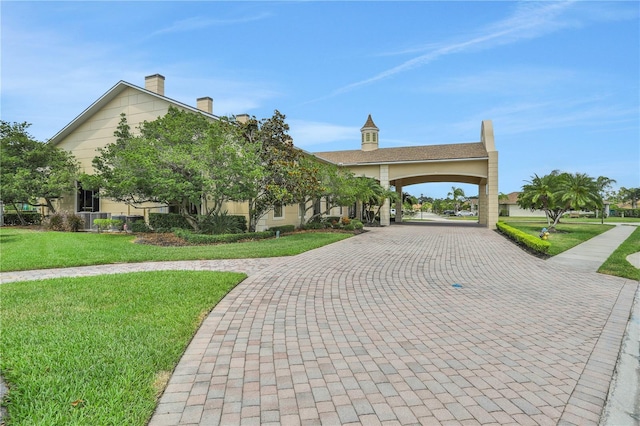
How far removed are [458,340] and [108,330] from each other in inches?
169

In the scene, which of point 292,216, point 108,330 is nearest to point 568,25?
point 108,330

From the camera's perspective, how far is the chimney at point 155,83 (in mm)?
18703

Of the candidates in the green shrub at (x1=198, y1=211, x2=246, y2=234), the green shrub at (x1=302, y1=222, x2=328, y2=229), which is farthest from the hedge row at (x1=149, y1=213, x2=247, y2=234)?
the green shrub at (x1=302, y1=222, x2=328, y2=229)

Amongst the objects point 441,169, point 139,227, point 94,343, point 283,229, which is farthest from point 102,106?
point 441,169

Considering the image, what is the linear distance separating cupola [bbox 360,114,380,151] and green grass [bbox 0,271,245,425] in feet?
86.2

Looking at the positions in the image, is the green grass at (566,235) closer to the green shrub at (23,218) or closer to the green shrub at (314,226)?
the green shrub at (314,226)

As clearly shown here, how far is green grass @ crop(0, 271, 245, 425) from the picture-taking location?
8.51 ft

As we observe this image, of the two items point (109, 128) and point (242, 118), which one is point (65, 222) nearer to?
point (109, 128)

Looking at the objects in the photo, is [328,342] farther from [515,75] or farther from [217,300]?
[515,75]

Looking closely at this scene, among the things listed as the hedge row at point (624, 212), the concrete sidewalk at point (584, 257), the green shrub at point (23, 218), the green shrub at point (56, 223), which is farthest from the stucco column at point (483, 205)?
the hedge row at point (624, 212)

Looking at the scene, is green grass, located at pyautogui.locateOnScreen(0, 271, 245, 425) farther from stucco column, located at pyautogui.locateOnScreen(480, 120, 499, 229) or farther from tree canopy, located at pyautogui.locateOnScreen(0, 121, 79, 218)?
stucco column, located at pyautogui.locateOnScreen(480, 120, 499, 229)

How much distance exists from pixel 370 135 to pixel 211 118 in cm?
1742

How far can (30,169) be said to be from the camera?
63.8 feet

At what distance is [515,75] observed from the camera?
10.7 meters
